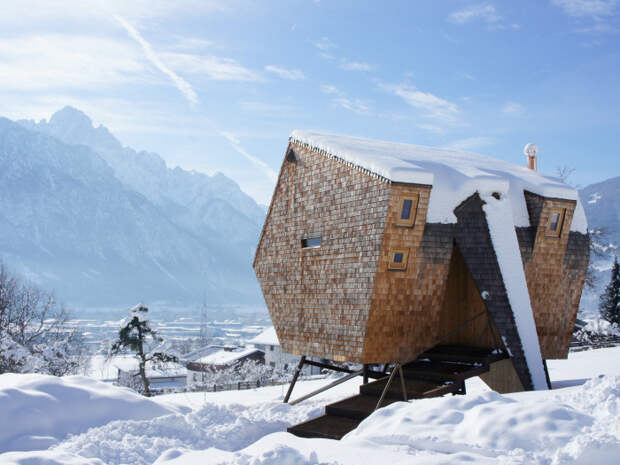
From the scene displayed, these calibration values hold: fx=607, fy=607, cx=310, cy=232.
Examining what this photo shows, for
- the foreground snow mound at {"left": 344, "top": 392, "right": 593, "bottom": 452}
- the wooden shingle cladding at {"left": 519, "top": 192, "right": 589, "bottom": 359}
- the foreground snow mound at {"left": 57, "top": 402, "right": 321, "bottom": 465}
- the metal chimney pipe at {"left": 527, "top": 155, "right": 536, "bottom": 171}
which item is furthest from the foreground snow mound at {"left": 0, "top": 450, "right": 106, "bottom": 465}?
the metal chimney pipe at {"left": 527, "top": 155, "right": 536, "bottom": 171}

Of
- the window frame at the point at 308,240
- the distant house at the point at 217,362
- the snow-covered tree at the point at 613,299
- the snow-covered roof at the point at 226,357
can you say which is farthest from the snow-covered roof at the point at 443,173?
the snow-covered roof at the point at 226,357

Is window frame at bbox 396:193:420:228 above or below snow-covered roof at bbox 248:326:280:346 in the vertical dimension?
above

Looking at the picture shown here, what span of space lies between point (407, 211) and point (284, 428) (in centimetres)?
525

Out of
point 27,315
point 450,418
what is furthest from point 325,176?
point 27,315

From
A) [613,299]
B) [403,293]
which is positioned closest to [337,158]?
[403,293]

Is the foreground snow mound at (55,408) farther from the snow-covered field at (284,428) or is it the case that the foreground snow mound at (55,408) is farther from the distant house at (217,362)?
the distant house at (217,362)

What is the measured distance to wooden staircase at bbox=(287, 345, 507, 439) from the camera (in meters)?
12.2

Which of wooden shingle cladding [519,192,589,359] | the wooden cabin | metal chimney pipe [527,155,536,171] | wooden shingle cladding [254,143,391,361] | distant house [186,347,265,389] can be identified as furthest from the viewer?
distant house [186,347,265,389]

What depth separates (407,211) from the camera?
500 inches

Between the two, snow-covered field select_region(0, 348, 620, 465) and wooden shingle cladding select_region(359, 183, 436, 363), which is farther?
wooden shingle cladding select_region(359, 183, 436, 363)

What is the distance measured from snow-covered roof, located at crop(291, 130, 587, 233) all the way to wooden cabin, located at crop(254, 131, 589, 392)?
0.03 m

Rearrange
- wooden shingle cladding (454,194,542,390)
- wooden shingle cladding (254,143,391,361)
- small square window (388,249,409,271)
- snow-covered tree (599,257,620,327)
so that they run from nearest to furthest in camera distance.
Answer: small square window (388,249,409,271)
wooden shingle cladding (254,143,391,361)
wooden shingle cladding (454,194,542,390)
snow-covered tree (599,257,620,327)

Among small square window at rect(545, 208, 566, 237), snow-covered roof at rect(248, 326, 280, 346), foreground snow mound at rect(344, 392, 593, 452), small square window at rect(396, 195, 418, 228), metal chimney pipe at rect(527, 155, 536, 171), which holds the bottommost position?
snow-covered roof at rect(248, 326, 280, 346)

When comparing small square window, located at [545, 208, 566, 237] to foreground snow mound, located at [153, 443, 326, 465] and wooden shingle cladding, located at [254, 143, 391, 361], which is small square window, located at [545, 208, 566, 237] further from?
foreground snow mound, located at [153, 443, 326, 465]
